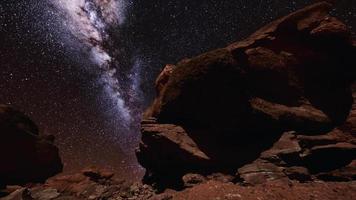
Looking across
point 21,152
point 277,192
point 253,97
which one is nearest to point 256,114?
point 253,97

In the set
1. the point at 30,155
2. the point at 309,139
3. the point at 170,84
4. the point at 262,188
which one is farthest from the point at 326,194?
the point at 30,155

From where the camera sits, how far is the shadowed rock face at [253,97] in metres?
15.3

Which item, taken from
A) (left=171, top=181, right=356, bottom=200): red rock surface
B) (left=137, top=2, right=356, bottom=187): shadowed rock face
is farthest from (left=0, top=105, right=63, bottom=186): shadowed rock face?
(left=171, top=181, right=356, bottom=200): red rock surface

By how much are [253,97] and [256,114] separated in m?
1.10

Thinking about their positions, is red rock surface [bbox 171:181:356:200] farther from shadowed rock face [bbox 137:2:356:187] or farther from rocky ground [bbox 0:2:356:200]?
shadowed rock face [bbox 137:2:356:187]

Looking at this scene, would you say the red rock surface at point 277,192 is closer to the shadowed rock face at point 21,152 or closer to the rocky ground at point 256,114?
the rocky ground at point 256,114

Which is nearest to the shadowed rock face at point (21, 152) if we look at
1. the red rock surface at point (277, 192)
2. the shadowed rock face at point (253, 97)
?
the shadowed rock face at point (253, 97)

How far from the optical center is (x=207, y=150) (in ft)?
50.3

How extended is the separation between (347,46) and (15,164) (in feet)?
83.5

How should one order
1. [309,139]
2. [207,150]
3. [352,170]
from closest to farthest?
1. [352,170]
2. [309,139]
3. [207,150]

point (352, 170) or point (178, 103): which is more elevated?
point (178, 103)

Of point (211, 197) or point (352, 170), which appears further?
point (352, 170)

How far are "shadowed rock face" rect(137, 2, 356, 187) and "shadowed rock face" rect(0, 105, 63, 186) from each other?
12146 millimetres

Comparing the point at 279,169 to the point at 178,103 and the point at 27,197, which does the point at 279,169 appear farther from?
the point at 27,197
